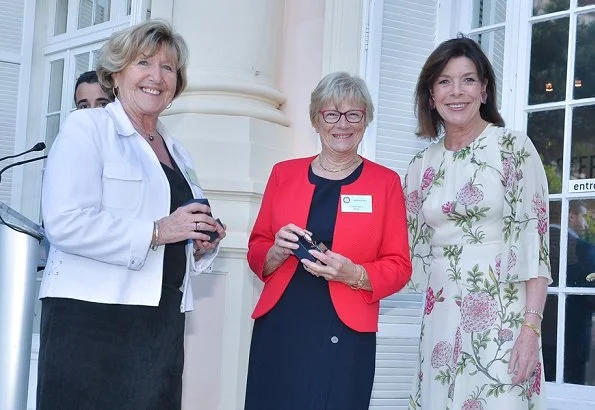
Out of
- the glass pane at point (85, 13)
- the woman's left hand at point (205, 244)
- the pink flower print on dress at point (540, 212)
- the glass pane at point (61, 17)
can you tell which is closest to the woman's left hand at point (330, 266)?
the woman's left hand at point (205, 244)

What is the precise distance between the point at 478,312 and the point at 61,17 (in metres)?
4.70

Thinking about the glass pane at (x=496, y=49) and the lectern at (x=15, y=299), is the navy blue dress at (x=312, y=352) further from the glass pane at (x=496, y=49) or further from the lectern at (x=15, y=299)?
the glass pane at (x=496, y=49)

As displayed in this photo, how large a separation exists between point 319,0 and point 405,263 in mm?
2194

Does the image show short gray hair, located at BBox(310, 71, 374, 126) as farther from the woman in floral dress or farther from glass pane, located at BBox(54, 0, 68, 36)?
glass pane, located at BBox(54, 0, 68, 36)

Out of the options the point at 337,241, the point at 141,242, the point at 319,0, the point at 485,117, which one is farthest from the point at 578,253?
the point at 141,242

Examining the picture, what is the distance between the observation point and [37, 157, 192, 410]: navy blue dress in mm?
2078

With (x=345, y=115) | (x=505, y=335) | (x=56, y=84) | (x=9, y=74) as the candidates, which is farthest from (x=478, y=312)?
(x=9, y=74)

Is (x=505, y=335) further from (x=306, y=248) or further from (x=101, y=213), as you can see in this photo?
(x=101, y=213)

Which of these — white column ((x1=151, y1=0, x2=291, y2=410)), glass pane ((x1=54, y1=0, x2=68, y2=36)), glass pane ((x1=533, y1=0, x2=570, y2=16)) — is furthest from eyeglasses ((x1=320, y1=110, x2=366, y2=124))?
glass pane ((x1=54, y1=0, x2=68, y2=36))

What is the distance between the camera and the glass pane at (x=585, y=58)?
3.70 meters

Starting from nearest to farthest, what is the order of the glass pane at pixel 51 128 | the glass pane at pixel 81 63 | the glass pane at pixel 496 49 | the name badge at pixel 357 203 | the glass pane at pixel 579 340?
1. the name badge at pixel 357 203
2. the glass pane at pixel 579 340
3. the glass pane at pixel 496 49
4. the glass pane at pixel 81 63
5. the glass pane at pixel 51 128

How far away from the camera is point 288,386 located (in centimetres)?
248

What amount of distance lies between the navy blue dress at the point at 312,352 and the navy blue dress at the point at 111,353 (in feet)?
1.16

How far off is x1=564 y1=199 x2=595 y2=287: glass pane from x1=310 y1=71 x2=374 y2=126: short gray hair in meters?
1.45
